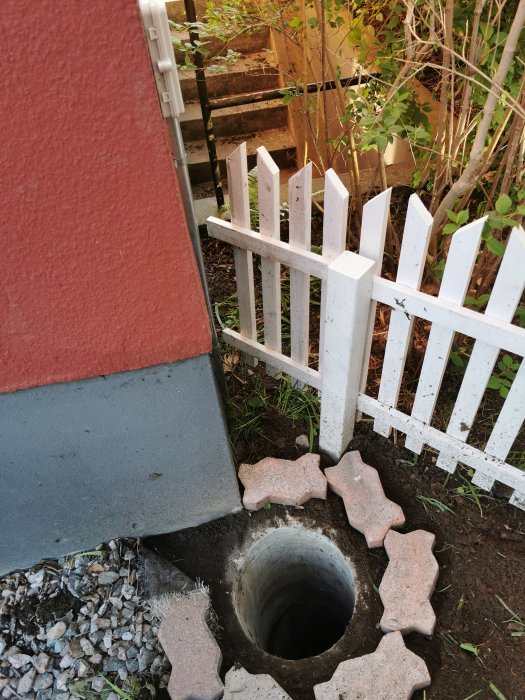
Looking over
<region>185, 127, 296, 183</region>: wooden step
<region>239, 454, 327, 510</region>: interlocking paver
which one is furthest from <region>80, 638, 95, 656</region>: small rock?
<region>185, 127, 296, 183</region>: wooden step

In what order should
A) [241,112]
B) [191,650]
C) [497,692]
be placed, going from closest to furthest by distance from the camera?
1. [497,692]
2. [191,650]
3. [241,112]

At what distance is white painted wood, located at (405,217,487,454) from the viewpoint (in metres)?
1.61

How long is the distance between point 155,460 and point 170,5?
4170 millimetres

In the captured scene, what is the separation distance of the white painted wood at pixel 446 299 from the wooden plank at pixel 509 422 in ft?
0.80

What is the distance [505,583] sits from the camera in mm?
1961

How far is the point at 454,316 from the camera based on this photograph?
5.82 ft

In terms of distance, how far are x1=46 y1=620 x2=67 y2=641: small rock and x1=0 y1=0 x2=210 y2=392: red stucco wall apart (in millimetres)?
1014

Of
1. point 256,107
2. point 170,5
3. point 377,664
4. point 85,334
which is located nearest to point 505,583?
point 377,664

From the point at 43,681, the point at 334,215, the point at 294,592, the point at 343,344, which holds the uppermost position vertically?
the point at 334,215

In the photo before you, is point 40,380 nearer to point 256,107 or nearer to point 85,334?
point 85,334

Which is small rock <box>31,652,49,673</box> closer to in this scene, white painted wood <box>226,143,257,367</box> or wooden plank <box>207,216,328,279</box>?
white painted wood <box>226,143,257,367</box>

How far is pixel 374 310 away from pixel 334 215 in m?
0.40

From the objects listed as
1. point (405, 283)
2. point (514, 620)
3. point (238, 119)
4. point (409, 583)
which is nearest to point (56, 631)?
point (409, 583)

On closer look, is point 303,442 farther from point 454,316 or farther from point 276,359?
point 454,316
